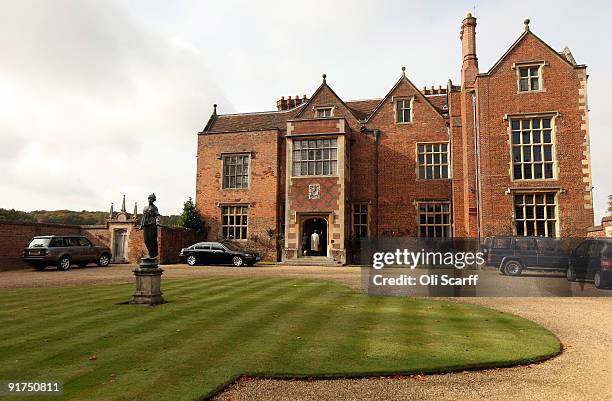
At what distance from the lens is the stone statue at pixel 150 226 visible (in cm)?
1094

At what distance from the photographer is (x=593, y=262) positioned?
13.6 metres

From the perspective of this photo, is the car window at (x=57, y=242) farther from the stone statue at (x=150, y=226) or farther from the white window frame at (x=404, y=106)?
the white window frame at (x=404, y=106)

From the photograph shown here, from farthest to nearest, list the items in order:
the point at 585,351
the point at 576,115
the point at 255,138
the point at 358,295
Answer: the point at 255,138 → the point at 576,115 → the point at 358,295 → the point at 585,351

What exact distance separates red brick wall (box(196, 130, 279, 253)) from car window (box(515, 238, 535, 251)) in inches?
576

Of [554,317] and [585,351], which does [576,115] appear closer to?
[554,317]

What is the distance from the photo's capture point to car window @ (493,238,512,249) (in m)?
17.1

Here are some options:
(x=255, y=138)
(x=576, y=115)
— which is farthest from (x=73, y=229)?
(x=576, y=115)

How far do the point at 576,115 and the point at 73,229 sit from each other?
95.2 ft

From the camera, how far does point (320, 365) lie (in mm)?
5422

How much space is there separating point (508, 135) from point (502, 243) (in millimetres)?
7302

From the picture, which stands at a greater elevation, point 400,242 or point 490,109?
point 490,109

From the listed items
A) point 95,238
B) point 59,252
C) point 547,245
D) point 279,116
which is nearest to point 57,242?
point 59,252

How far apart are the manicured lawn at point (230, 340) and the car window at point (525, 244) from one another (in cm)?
793

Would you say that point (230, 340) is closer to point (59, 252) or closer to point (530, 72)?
point (59, 252)
